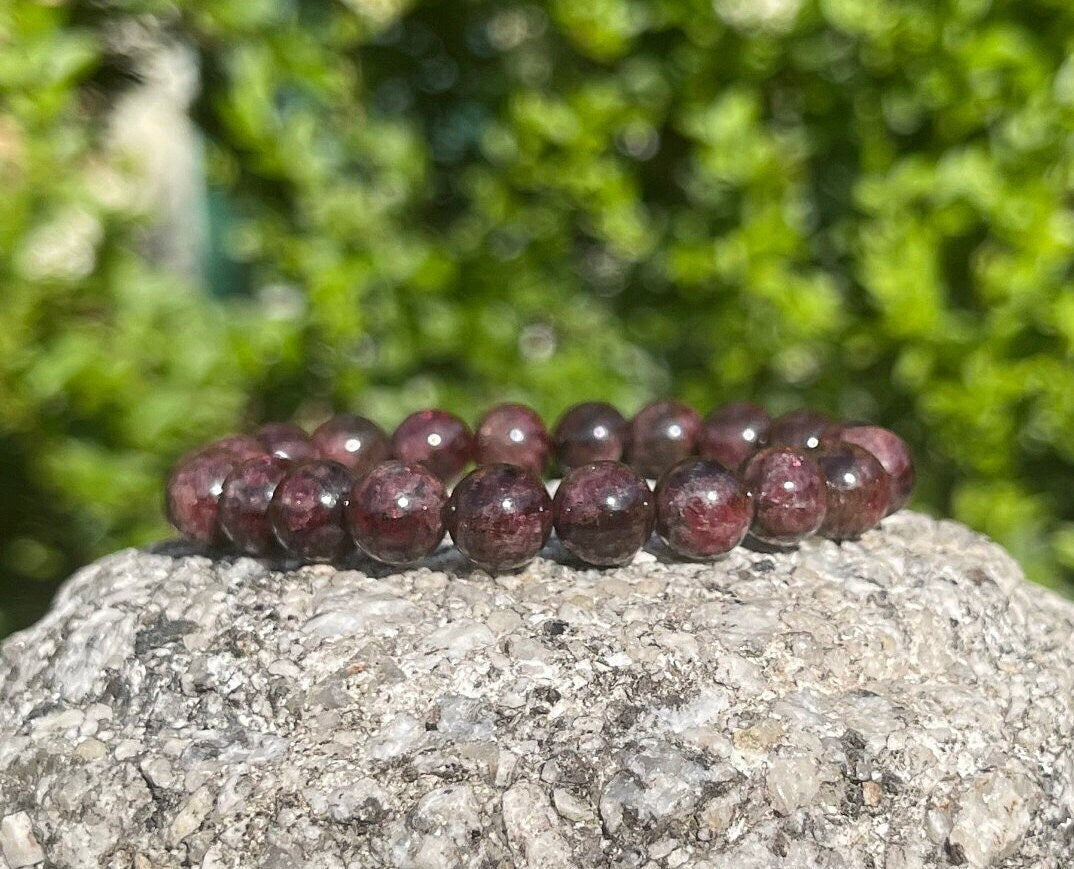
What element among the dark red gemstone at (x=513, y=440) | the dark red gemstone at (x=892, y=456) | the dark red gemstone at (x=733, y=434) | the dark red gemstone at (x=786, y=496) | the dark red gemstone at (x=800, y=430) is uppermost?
the dark red gemstone at (x=786, y=496)

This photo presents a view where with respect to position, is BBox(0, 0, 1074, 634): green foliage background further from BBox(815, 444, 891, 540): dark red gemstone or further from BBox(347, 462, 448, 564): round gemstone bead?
BBox(347, 462, 448, 564): round gemstone bead

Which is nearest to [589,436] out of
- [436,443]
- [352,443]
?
[436,443]

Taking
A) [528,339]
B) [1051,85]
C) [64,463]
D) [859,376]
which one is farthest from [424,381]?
[1051,85]

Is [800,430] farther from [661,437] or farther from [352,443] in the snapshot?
[352,443]

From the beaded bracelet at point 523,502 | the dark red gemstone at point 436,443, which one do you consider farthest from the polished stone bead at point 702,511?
the dark red gemstone at point 436,443

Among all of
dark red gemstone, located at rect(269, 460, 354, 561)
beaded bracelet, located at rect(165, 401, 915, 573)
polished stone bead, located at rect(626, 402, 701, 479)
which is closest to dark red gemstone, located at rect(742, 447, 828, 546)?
beaded bracelet, located at rect(165, 401, 915, 573)

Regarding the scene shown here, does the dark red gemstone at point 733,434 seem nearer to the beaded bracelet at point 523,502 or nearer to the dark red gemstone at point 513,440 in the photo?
the beaded bracelet at point 523,502
